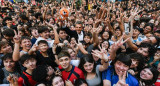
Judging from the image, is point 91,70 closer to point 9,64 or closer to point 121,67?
point 121,67

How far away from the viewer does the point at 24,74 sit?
190cm

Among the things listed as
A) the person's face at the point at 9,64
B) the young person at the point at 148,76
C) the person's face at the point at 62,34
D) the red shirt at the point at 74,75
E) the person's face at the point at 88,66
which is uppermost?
the person's face at the point at 62,34

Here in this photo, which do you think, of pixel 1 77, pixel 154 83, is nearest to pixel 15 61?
pixel 1 77

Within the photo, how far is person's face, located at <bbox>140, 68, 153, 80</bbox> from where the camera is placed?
187 centimetres

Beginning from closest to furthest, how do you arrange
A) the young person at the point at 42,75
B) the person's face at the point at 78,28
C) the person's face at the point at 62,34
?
the young person at the point at 42,75
the person's face at the point at 62,34
the person's face at the point at 78,28

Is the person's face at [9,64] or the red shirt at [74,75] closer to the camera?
the red shirt at [74,75]

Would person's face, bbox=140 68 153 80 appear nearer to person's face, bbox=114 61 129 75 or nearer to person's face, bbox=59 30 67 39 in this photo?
person's face, bbox=114 61 129 75

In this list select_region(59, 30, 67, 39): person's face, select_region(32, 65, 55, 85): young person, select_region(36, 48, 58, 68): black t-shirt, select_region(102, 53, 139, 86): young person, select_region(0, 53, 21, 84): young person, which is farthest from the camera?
select_region(59, 30, 67, 39): person's face

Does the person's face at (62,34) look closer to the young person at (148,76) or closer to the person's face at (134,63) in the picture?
the person's face at (134,63)

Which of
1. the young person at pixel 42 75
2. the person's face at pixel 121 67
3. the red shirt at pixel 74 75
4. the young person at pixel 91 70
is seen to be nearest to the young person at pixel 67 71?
the red shirt at pixel 74 75

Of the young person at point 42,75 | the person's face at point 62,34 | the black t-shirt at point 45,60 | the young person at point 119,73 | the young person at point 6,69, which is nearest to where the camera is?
the young person at point 119,73

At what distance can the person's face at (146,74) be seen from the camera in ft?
6.12

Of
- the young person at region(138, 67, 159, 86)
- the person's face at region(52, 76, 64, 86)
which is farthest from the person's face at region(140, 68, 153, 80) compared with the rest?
the person's face at region(52, 76, 64, 86)

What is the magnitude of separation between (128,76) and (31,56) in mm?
1663
